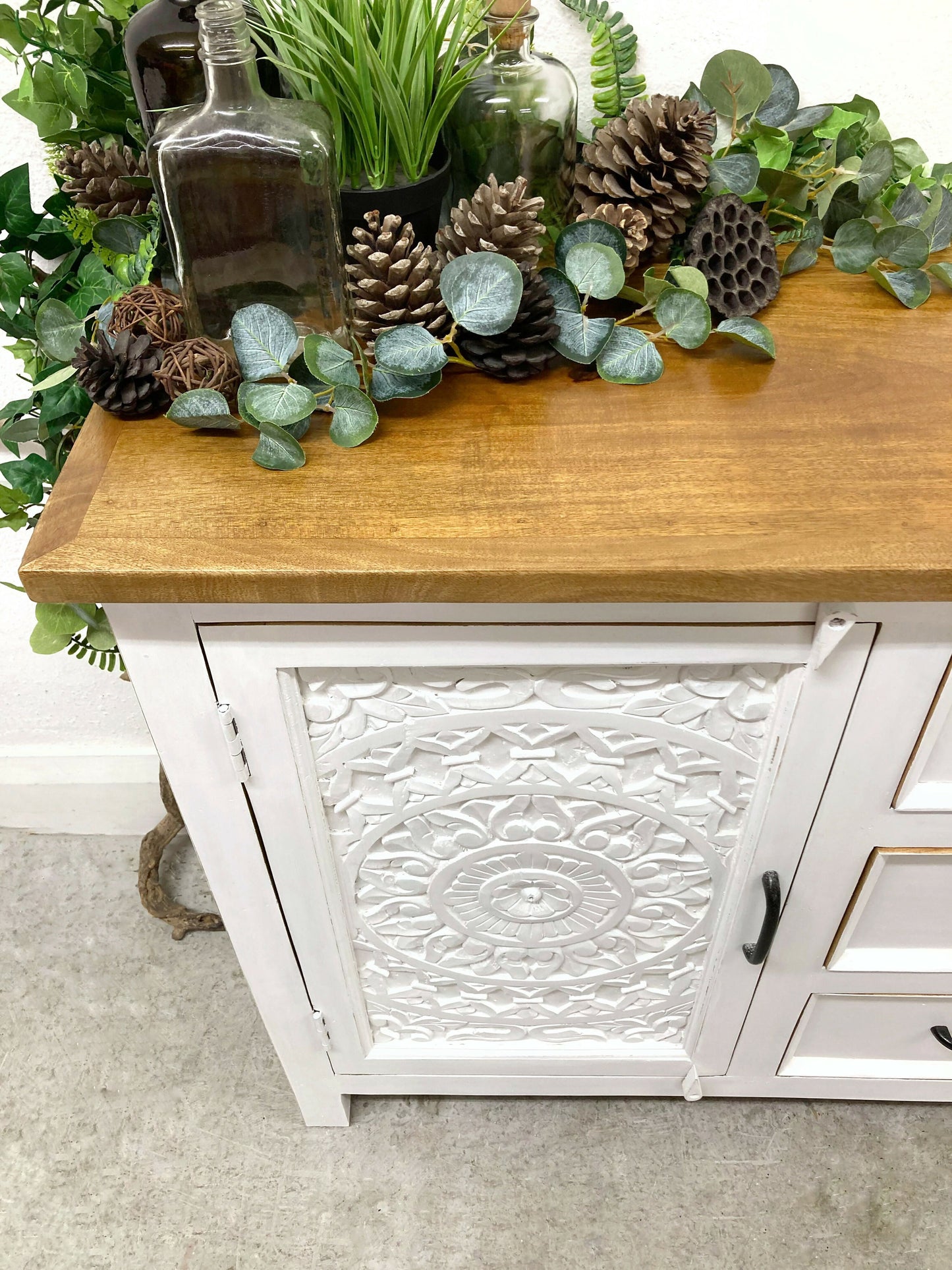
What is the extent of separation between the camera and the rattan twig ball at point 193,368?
60 centimetres

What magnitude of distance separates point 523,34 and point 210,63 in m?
0.23

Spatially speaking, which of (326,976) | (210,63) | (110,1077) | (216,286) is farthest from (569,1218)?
(210,63)

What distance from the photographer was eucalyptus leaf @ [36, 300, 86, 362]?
0.66m

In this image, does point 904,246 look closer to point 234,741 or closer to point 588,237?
point 588,237

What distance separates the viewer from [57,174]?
2.44 feet

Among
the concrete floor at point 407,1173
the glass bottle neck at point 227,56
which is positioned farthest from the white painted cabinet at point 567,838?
the glass bottle neck at point 227,56

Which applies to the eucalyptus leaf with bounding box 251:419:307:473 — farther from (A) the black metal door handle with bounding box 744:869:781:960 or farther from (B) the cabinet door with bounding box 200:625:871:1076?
(A) the black metal door handle with bounding box 744:869:781:960

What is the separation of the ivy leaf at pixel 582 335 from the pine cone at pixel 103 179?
0.33m

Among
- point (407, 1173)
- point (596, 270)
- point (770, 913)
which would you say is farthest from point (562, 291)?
point (407, 1173)

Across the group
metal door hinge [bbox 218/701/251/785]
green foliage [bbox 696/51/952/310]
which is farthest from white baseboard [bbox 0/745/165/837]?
green foliage [bbox 696/51/952/310]

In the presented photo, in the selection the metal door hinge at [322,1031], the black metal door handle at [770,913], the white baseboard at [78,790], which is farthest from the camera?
the white baseboard at [78,790]

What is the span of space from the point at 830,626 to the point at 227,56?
487 millimetres

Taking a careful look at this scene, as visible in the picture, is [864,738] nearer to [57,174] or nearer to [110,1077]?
[57,174]

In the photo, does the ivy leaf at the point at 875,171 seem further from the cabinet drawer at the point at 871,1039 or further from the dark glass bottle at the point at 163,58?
the cabinet drawer at the point at 871,1039
